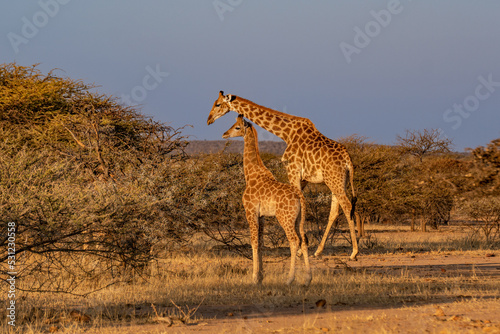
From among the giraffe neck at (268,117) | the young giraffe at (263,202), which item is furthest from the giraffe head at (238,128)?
the giraffe neck at (268,117)

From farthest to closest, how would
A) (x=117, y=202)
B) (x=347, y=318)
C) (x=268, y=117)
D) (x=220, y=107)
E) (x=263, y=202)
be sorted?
(x=268, y=117) < (x=220, y=107) < (x=263, y=202) < (x=117, y=202) < (x=347, y=318)

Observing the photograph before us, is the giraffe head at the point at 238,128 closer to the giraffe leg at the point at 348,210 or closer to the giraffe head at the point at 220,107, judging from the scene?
the giraffe head at the point at 220,107

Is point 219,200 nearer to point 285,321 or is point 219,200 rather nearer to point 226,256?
point 226,256

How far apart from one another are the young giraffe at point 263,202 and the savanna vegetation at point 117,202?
0.76m

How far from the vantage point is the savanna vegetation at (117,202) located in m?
8.27

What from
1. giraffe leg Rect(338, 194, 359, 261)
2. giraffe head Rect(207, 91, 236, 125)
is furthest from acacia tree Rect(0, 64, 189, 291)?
giraffe leg Rect(338, 194, 359, 261)

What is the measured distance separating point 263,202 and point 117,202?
101 inches

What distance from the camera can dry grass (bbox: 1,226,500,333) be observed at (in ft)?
26.1

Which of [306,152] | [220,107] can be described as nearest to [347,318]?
[306,152]

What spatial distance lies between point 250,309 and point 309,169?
4792mm

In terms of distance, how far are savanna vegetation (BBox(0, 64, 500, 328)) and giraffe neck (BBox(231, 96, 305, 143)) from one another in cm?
177

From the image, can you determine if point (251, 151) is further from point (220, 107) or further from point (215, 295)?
point (215, 295)

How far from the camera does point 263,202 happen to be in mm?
10297

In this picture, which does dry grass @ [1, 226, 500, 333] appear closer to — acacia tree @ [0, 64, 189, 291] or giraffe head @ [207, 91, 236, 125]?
acacia tree @ [0, 64, 189, 291]
